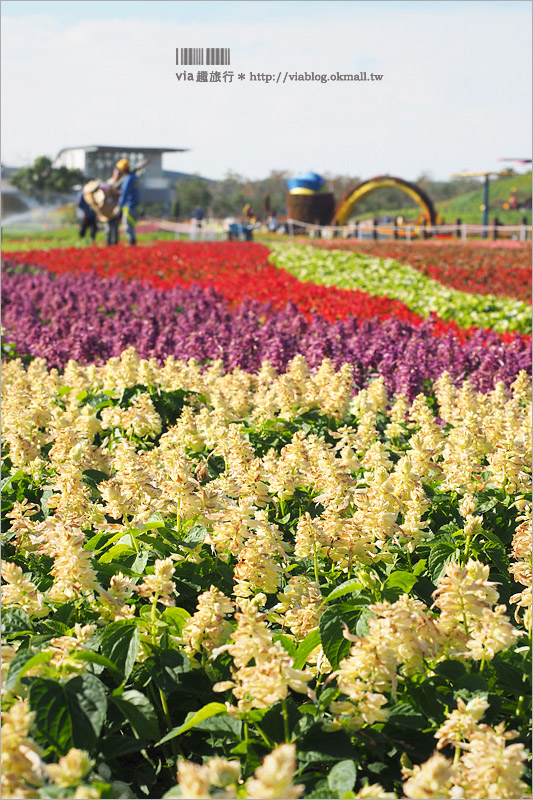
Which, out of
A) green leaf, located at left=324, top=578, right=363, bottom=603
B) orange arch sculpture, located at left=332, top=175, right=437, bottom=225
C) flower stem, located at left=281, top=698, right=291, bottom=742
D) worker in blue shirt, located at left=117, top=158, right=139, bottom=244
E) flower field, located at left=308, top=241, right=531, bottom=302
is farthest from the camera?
orange arch sculpture, located at left=332, top=175, right=437, bottom=225

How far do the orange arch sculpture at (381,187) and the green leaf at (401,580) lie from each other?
44.4 m

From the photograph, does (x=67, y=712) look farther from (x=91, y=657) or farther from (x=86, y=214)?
(x=86, y=214)

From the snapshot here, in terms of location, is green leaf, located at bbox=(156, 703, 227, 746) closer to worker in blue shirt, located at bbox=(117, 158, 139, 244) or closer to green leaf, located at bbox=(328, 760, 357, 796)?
green leaf, located at bbox=(328, 760, 357, 796)

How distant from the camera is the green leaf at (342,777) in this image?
1.89m

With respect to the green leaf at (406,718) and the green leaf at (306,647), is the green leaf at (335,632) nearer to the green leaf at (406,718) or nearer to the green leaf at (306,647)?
the green leaf at (306,647)

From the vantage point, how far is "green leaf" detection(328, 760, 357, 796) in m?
1.89

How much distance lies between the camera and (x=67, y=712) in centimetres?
192

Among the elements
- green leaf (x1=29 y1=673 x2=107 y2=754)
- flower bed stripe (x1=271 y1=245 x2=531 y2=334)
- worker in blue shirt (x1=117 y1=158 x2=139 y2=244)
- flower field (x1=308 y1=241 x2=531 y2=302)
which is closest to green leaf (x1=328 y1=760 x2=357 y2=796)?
A: green leaf (x1=29 y1=673 x2=107 y2=754)

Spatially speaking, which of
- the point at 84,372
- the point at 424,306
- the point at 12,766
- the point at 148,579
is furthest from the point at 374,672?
the point at 424,306

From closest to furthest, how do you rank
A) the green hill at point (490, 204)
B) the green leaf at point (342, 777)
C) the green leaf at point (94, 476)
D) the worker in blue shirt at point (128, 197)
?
the green leaf at point (342, 777)
the green leaf at point (94, 476)
the worker in blue shirt at point (128, 197)
the green hill at point (490, 204)

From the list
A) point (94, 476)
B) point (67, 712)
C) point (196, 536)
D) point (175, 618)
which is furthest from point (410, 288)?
point (67, 712)

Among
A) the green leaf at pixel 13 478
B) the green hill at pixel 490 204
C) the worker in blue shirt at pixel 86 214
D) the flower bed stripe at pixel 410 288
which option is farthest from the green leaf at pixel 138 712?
the green hill at pixel 490 204

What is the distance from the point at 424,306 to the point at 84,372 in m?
6.73

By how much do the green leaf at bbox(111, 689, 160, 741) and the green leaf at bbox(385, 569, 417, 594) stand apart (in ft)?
2.87
